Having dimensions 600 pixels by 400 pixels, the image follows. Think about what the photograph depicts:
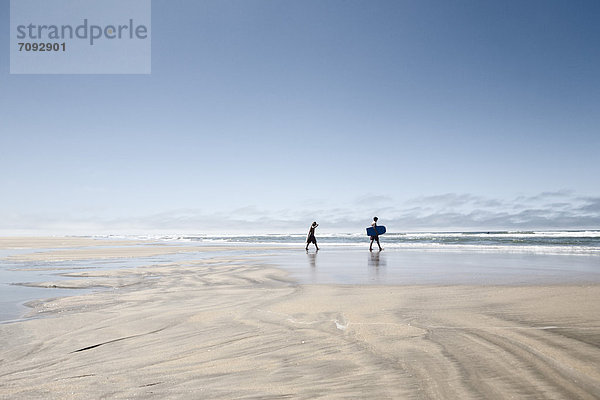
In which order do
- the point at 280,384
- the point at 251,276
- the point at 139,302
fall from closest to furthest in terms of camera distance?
the point at 280,384 < the point at 139,302 < the point at 251,276

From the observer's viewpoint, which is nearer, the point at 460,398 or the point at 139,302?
the point at 460,398

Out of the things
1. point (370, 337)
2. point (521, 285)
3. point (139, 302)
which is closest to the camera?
point (370, 337)

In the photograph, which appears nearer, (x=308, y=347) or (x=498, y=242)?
(x=308, y=347)

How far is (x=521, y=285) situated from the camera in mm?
8242

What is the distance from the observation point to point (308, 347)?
3.87 metres

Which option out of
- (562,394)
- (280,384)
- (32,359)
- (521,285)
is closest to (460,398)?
(562,394)

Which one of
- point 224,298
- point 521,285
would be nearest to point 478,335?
point 224,298

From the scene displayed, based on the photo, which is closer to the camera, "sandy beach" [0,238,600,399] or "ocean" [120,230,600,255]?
"sandy beach" [0,238,600,399]

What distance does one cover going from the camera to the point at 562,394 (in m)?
2.70

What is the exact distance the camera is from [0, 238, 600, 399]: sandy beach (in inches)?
114

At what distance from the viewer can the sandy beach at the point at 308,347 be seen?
9.50 feet

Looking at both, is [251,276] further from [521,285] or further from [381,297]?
[521,285]

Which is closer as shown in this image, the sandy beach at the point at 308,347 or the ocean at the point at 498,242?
the sandy beach at the point at 308,347

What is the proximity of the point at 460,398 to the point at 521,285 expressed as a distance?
270 inches
